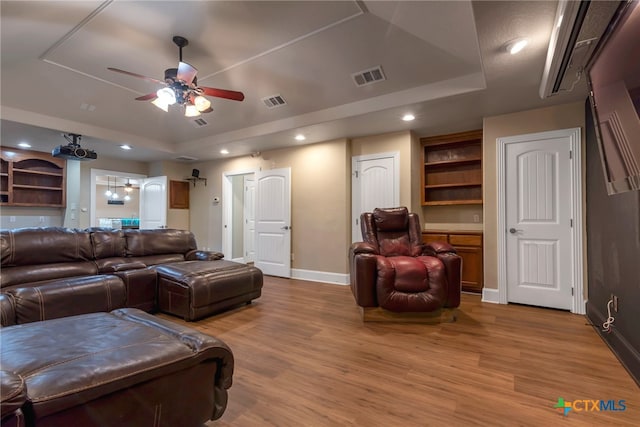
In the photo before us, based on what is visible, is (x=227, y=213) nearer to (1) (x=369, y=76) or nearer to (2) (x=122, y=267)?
(2) (x=122, y=267)

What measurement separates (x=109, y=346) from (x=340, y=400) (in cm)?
123

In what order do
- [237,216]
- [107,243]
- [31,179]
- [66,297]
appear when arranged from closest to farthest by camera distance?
[66,297]
[107,243]
[31,179]
[237,216]

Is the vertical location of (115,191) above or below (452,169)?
above

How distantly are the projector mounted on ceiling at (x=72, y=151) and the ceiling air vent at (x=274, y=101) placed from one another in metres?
3.05

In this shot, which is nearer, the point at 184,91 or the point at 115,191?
the point at 184,91

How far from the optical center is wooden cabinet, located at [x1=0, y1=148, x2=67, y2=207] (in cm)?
523

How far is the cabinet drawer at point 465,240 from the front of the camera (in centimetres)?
399

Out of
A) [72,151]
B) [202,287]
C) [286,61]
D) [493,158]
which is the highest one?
[286,61]

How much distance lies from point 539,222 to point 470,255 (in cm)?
96

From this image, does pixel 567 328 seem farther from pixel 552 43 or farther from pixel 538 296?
pixel 552 43

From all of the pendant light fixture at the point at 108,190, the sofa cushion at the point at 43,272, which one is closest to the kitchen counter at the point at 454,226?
the sofa cushion at the point at 43,272

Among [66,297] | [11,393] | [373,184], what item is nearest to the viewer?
[11,393]

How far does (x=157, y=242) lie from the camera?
3.76 m

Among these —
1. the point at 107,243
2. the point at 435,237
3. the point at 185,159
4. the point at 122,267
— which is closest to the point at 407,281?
the point at 435,237
